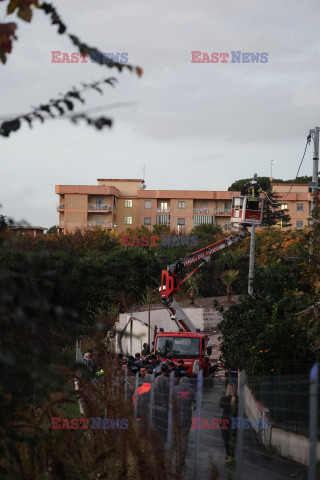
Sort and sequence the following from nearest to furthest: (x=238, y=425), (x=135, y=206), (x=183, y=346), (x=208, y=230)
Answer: (x=238, y=425), (x=183, y=346), (x=208, y=230), (x=135, y=206)

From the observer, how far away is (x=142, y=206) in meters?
99.2

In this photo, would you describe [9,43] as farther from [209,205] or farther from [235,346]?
[209,205]

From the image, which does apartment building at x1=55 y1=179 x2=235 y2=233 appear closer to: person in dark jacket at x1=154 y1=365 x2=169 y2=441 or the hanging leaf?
person in dark jacket at x1=154 y1=365 x2=169 y2=441

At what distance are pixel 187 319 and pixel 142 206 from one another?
2837 inches

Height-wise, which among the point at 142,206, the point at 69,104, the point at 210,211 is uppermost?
the point at 142,206

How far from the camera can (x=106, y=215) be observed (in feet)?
317

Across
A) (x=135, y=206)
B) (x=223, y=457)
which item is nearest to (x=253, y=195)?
(x=223, y=457)

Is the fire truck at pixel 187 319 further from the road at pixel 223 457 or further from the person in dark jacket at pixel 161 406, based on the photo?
the road at pixel 223 457

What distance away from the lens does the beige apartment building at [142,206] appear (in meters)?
95.6

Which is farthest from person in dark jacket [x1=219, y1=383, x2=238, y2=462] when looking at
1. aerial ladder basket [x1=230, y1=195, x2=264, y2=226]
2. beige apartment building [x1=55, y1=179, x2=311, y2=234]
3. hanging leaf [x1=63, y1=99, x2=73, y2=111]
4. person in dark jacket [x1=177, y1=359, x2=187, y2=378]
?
beige apartment building [x1=55, y1=179, x2=311, y2=234]

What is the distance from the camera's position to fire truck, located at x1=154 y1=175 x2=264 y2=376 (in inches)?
875

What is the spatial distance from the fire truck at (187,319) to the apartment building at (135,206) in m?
65.0
